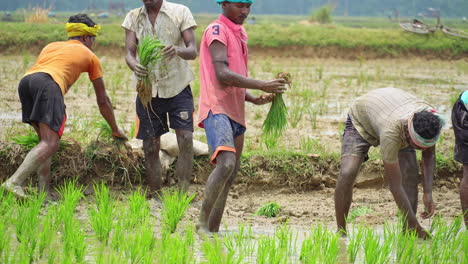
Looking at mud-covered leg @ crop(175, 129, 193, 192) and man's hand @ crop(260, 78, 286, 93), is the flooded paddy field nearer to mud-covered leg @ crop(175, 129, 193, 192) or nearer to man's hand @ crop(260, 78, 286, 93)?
mud-covered leg @ crop(175, 129, 193, 192)

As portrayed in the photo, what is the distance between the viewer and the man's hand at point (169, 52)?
4.80m

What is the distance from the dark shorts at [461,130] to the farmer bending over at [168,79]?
190 centimetres

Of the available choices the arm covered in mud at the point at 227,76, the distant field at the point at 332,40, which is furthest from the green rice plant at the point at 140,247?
the distant field at the point at 332,40

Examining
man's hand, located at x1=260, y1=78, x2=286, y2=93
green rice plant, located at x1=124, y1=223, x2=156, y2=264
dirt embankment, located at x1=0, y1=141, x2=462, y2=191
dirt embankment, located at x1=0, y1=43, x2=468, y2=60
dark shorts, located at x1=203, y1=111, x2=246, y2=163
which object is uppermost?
man's hand, located at x1=260, y1=78, x2=286, y2=93

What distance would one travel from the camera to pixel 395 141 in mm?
4066

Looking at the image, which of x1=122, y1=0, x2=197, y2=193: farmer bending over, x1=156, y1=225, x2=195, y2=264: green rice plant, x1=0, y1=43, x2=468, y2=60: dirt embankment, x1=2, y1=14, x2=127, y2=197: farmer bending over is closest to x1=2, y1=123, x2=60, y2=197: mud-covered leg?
x1=2, y1=14, x2=127, y2=197: farmer bending over

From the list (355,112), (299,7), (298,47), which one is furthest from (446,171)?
(299,7)

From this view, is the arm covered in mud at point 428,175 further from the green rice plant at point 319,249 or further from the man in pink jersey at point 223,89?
the man in pink jersey at point 223,89

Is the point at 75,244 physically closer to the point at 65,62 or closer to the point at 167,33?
the point at 65,62

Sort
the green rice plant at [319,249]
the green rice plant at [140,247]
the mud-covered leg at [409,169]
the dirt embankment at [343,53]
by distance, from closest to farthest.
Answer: the green rice plant at [140,247], the green rice plant at [319,249], the mud-covered leg at [409,169], the dirt embankment at [343,53]

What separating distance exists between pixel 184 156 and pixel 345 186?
1285mm

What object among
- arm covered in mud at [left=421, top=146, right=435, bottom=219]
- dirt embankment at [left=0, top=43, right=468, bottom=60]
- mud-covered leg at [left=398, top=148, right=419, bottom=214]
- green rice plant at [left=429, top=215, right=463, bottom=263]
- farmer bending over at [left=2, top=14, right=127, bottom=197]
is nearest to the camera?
green rice plant at [left=429, top=215, right=463, bottom=263]

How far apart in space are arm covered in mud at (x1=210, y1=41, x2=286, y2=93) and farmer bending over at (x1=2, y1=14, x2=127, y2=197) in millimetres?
1297

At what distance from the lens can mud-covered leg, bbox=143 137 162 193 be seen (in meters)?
5.28
